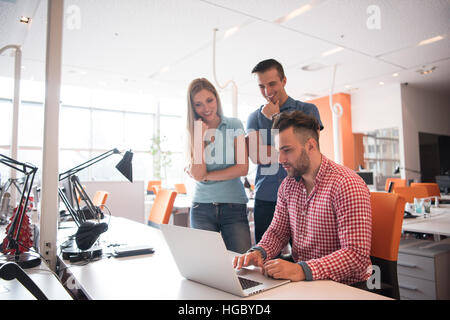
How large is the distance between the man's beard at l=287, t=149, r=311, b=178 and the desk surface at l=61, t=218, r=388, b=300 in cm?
48

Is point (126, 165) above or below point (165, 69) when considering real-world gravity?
below

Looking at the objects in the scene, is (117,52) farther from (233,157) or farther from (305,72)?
(233,157)

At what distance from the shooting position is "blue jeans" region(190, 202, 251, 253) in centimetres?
168

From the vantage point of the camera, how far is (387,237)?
127 cm

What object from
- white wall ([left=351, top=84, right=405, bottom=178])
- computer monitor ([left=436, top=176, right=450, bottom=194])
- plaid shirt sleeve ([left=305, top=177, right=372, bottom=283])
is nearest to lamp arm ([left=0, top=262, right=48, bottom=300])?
plaid shirt sleeve ([left=305, top=177, right=372, bottom=283])

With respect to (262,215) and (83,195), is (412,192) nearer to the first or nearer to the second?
(262,215)

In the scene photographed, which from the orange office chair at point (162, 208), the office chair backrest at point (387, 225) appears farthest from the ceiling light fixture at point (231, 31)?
the office chair backrest at point (387, 225)

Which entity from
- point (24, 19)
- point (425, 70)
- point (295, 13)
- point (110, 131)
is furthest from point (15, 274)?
point (110, 131)

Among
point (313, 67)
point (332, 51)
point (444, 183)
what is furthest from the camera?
point (313, 67)

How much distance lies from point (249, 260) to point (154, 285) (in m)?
0.36

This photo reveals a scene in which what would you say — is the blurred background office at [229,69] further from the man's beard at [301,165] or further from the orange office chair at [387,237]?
the orange office chair at [387,237]

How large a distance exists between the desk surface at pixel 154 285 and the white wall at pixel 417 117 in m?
8.09

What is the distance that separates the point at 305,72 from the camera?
262 inches
